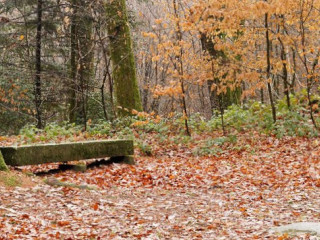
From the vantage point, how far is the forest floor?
616cm

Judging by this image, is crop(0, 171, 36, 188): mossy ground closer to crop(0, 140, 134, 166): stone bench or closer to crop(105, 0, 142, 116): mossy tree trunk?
crop(0, 140, 134, 166): stone bench

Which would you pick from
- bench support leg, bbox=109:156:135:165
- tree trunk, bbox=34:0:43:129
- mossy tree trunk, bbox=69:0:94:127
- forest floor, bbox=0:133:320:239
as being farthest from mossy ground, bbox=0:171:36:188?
tree trunk, bbox=34:0:43:129

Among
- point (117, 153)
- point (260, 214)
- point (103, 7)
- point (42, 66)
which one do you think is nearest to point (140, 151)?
point (117, 153)

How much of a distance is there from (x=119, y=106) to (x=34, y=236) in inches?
448

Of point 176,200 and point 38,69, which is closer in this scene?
point 176,200

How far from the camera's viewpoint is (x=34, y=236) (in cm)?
555

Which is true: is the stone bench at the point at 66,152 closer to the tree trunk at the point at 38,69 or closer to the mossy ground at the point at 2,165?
the mossy ground at the point at 2,165

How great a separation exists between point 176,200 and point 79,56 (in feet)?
39.6

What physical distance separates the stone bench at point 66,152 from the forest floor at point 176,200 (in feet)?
1.15

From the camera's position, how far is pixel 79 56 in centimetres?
1892

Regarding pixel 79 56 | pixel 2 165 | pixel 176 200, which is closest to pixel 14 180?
pixel 2 165

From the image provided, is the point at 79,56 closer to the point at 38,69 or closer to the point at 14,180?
the point at 38,69

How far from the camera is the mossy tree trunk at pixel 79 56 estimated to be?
18400mm

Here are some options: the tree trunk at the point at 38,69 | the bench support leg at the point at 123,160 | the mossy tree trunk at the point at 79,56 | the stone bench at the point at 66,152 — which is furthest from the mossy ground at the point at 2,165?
the tree trunk at the point at 38,69
